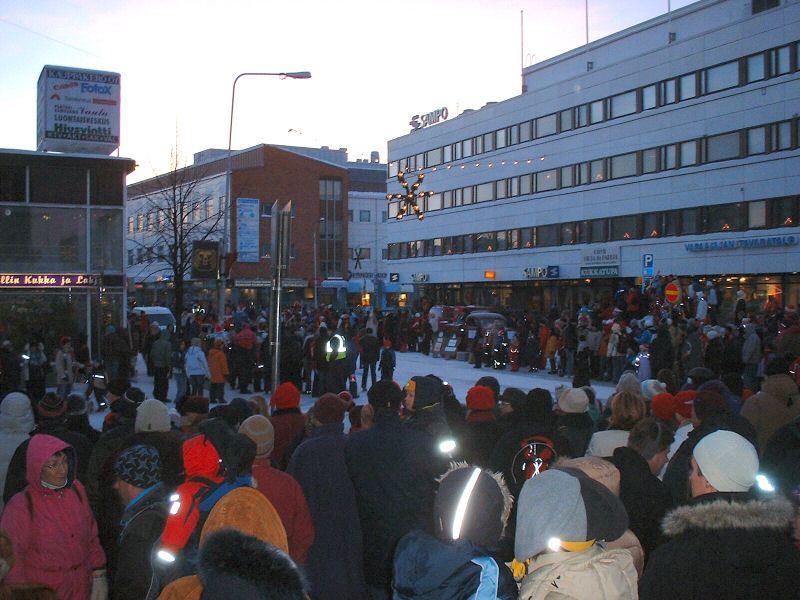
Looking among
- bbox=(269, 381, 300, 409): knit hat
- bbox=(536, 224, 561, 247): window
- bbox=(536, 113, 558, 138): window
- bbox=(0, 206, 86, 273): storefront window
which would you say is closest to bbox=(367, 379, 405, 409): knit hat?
bbox=(269, 381, 300, 409): knit hat

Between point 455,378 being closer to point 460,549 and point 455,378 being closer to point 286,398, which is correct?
point 286,398

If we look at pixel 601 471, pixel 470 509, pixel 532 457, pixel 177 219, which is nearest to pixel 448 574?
pixel 470 509

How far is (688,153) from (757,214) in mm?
5254

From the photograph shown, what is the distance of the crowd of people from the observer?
307cm

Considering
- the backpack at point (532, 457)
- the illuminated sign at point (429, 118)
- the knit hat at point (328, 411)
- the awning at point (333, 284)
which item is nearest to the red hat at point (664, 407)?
the backpack at point (532, 457)

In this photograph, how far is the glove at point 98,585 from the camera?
483 centimetres

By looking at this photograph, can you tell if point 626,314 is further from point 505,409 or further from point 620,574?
point 620,574

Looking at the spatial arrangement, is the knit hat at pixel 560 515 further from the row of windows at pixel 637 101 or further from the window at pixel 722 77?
the window at pixel 722 77

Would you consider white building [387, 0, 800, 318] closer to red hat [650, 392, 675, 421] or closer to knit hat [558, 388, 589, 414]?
red hat [650, 392, 675, 421]

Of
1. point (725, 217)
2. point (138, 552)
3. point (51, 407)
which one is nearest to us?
point (138, 552)

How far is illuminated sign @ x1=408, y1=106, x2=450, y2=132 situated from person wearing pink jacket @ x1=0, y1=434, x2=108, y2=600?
6286 centimetres

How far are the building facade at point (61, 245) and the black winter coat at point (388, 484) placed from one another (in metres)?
18.4

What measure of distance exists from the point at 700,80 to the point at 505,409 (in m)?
38.5

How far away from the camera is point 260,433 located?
17.4ft
